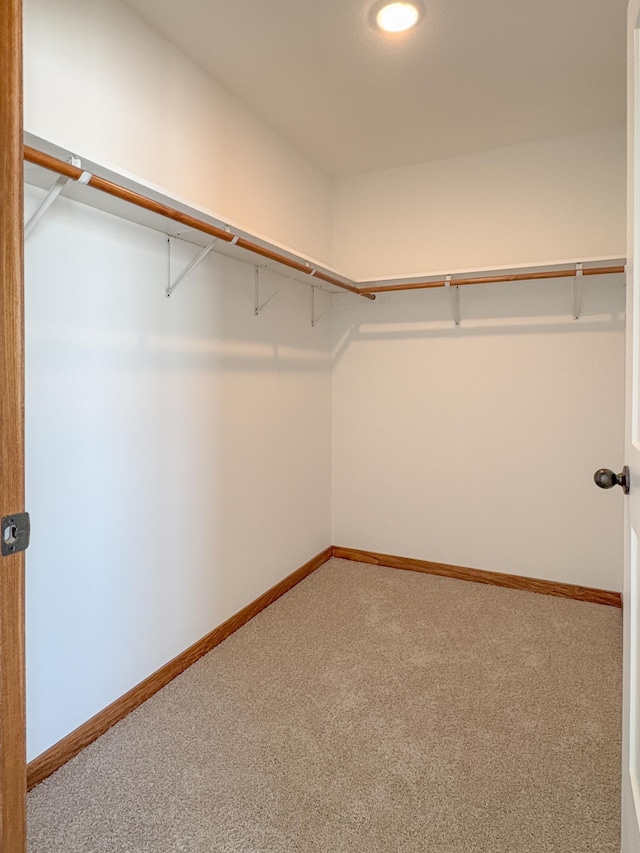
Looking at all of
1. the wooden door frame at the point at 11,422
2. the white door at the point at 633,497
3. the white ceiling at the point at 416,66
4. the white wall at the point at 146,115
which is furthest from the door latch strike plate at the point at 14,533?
the white ceiling at the point at 416,66

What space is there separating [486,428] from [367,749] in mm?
1836

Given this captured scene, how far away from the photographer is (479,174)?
2939 millimetres

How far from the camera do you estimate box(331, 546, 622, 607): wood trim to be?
9.07ft

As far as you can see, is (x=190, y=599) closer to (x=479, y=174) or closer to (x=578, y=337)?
(x=578, y=337)

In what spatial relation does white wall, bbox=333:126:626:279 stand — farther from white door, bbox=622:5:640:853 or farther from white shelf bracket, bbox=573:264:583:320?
white door, bbox=622:5:640:853

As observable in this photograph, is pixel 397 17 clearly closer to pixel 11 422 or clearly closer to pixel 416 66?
pixel 416 66

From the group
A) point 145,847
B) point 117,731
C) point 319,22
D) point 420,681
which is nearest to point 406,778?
point 420,681

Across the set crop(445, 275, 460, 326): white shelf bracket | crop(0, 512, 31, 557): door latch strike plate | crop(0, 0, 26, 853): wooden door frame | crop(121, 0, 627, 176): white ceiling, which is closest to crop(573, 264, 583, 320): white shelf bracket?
crop(445, 275, 460, 326): white shelf bracket

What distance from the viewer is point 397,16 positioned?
72.0 inches

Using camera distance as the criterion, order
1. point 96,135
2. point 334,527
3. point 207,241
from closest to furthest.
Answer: point 96,135, point 207,241, point 334,527

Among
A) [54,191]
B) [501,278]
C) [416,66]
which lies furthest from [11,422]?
[501,278]

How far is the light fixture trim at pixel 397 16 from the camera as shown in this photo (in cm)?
178

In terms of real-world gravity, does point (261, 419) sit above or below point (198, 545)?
above

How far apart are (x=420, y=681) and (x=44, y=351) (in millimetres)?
1751
